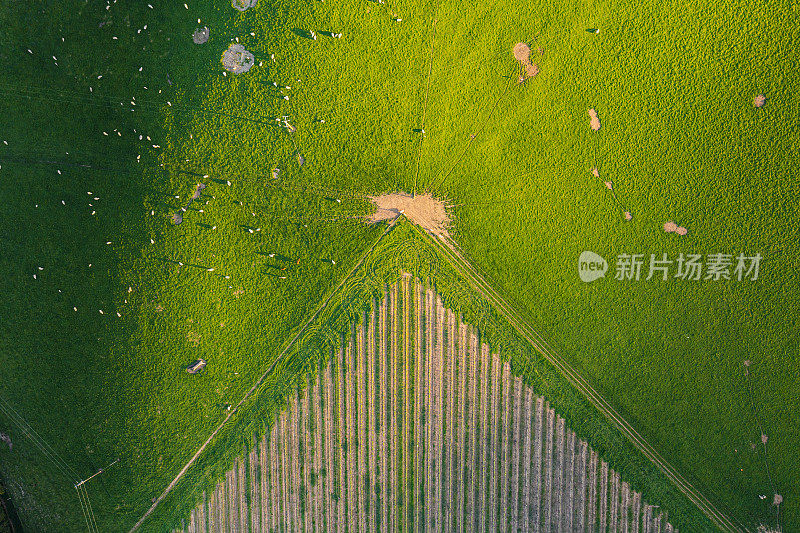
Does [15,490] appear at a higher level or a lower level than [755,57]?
lower

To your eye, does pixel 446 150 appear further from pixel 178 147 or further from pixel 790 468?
pixel 790 468

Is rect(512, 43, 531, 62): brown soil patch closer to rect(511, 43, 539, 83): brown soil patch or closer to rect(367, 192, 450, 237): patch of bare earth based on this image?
rect(511, 43, 539, 83): brown soil patch

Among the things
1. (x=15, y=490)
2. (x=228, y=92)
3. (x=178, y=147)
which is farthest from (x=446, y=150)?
(x=15, y=490)

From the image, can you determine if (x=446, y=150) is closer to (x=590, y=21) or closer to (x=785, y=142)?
(x=590, y=21)

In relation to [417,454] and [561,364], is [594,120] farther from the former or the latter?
[417,454]

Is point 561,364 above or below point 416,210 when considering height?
below

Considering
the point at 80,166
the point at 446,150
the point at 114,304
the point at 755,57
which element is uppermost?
the point at 755,57

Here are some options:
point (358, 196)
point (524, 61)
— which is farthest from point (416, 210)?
point (524, 61)
